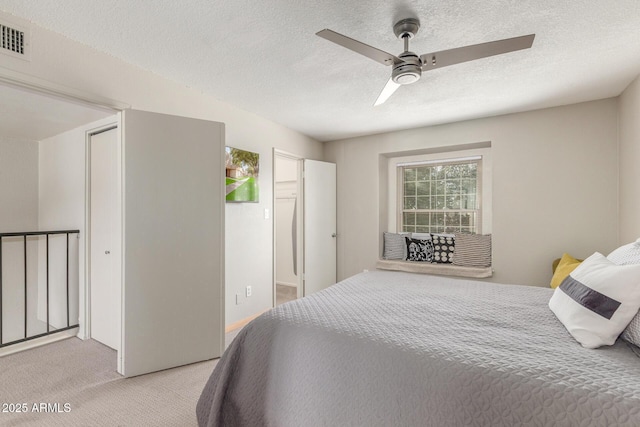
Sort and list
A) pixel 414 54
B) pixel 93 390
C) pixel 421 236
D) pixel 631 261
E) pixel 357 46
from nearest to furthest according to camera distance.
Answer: pixel 631 261 → pixel 357 46 → pixel 414 54 → pixel 93 390 → pixel 421 236

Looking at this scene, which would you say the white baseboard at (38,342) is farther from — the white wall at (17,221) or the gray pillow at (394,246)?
the gray pillow at (394,246)

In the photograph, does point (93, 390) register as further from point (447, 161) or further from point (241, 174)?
point (447, 161)

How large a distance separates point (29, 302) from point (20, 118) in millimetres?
2272

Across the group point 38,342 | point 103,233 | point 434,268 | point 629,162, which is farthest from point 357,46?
point 38,342

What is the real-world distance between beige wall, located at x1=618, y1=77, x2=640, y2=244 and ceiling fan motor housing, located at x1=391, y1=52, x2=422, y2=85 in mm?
2128

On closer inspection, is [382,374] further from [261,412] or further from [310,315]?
[261,412]

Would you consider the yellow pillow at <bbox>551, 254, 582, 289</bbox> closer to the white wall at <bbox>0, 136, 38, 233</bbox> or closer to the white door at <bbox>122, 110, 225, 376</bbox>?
the white door at <bbox>122, 110, 225, 376</bbox>

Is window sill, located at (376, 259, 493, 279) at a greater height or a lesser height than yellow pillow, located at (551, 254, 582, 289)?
lesser

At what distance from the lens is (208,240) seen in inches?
101

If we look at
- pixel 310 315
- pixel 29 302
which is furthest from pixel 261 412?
pixel 29 302

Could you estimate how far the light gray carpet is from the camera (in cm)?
182

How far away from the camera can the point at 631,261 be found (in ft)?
4.59

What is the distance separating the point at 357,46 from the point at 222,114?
1.97m

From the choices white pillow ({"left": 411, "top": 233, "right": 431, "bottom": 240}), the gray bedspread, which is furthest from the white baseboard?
white pillow ({"left": 411, "top": 233, "right": 431, "bottom": 240})
